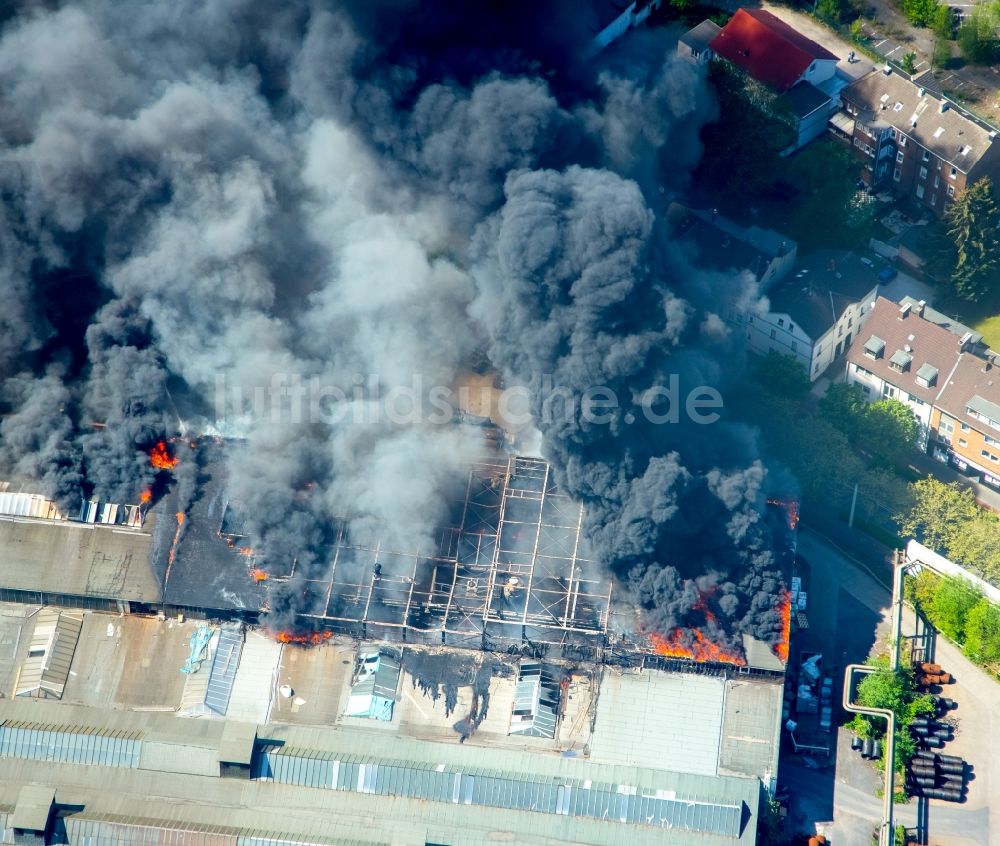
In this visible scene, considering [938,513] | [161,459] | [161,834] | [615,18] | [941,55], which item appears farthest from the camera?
[941,55]

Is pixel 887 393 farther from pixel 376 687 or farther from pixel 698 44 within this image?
pixel 376 687

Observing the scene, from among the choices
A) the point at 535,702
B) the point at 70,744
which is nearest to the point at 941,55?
the point at 535,702

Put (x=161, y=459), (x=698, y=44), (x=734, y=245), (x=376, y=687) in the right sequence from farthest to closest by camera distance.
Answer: (x=698, y=44), (x=734, y=245), (x=161, y=459), (x=376, y=687)

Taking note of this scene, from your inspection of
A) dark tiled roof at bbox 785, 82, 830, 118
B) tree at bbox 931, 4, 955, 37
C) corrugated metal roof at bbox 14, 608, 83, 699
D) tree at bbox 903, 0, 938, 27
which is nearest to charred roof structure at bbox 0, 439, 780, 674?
corrugated metal roof at bbox 14, 608, 83, 699

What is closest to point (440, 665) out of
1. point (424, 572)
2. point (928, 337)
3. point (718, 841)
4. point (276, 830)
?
point (424, 572)

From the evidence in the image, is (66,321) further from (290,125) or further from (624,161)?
(624,161)

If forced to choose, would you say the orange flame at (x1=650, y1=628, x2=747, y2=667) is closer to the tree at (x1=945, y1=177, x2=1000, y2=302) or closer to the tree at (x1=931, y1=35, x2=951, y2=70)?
the tree at (x1=945, y1=177, x2=1000, y2=302)

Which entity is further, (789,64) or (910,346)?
(789,64)
